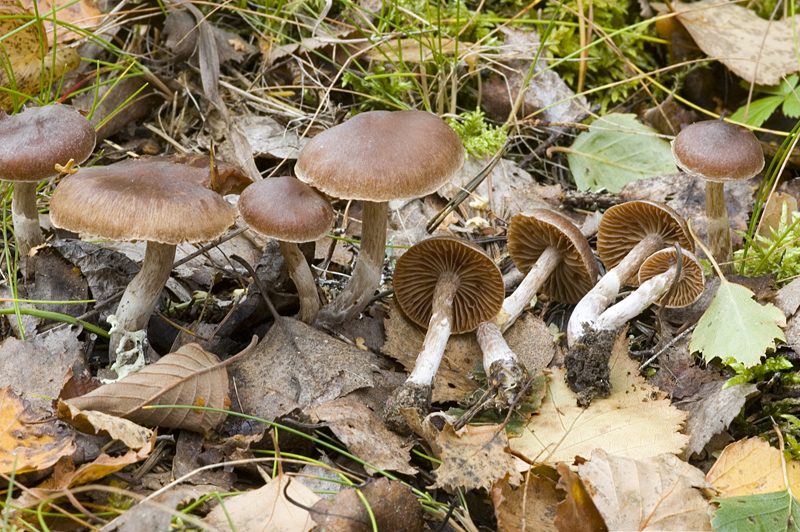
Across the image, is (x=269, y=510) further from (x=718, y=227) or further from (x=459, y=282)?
(x=718, y=227)

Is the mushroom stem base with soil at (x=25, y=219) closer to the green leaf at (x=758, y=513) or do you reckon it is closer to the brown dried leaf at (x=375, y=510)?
the brown dried leaf at (x=375, y=510)

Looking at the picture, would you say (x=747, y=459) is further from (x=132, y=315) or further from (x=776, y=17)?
(x=776, y=17)

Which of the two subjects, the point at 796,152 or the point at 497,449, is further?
the point at 796,152

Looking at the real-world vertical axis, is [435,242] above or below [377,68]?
below

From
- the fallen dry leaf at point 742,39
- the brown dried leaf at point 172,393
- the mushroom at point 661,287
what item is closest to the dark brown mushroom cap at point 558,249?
the mushroom at point 661,287

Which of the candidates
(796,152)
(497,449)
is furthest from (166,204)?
(796,152)

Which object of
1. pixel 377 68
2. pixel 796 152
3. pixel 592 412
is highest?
pixel 377 68
